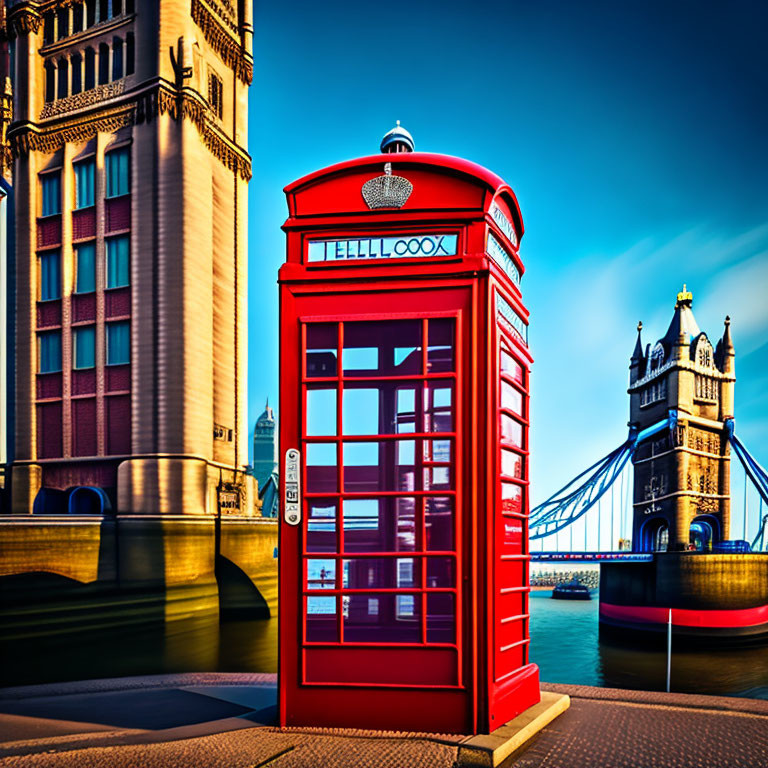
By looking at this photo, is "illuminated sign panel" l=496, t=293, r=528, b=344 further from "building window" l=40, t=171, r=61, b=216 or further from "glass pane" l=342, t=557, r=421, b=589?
"building window" l=40, t=171, r=61, b=216

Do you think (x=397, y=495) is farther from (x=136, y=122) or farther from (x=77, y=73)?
(x=77, y=73)

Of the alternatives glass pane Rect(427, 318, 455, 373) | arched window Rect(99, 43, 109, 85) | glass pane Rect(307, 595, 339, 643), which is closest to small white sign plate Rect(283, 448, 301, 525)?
glass pane Rect(307, 595, 339, 643)

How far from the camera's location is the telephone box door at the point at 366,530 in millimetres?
7281

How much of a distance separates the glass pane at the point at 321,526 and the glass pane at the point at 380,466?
0.51 m

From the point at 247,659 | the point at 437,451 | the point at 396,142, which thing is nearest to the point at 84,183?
the point at 247,659

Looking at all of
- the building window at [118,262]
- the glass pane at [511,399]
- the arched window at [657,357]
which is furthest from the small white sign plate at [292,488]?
the arched window at [657,357]

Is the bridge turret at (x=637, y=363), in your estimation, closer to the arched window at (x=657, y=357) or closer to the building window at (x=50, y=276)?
the arched window at (x=657, y=357)

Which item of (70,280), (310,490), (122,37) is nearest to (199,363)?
(70,280)

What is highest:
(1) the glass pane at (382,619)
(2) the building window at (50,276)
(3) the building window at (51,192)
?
(3) the building window at (51,192)

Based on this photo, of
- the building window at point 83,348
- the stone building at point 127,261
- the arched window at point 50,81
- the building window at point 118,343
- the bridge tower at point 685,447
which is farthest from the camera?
the bridge tower at point 685,447

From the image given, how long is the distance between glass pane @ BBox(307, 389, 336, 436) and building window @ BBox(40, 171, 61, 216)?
130ft

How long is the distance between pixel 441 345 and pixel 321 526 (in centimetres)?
204

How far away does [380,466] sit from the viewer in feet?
26.8

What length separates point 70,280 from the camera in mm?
41625
